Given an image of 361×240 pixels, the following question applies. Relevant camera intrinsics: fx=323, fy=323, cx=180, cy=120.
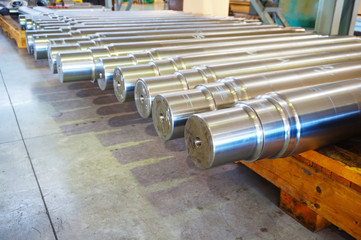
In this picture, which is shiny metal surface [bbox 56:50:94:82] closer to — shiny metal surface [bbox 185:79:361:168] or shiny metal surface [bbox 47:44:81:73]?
shiny metal surface [bbox 47:44:81:73]

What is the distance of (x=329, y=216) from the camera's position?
141 cm

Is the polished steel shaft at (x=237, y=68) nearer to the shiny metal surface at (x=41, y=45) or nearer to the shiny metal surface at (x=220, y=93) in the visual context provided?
the shiny metal surface at (x=220, y=93)

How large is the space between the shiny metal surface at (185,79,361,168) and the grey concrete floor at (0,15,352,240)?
451mm

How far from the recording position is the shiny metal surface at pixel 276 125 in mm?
1214

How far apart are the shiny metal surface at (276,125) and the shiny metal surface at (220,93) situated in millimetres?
182

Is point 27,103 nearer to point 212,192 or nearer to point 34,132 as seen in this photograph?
point 34,132

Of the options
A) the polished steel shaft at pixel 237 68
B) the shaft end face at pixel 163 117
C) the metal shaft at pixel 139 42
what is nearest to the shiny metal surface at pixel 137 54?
the metal shaft at pixel 139 42

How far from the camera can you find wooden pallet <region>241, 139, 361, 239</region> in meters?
1.30

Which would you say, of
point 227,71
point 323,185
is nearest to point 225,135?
point 323,185

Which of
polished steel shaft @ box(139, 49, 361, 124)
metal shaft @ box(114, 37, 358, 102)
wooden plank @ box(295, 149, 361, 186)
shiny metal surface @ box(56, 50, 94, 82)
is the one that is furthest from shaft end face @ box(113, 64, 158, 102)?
wooden plank @ box(295, 149, 361, 186)

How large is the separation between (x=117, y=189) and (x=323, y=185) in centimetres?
110

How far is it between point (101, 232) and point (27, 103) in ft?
7.13

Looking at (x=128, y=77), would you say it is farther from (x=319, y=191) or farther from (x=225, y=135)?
(x=319, y=191)

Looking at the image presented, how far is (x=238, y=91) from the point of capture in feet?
5.25
